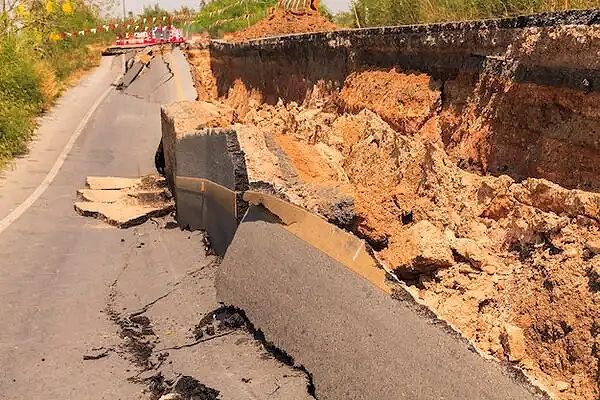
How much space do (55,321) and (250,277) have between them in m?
1.77

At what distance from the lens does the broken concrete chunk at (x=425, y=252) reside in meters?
3.26

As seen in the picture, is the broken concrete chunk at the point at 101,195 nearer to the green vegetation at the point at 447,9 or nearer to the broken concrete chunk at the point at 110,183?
the broken concrete chunk at the point at 110,183

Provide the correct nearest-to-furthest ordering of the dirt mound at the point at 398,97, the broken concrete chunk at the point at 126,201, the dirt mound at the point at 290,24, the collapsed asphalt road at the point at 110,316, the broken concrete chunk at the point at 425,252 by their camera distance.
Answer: the broken concrete chunk at the point at 425,252 < the collapsed asphalt road at the point at 110,316 < the dirt mound at the point at 398,97 < the broken concrete chunk at the point at 126,201 < the dirt mound at the point at 290,24

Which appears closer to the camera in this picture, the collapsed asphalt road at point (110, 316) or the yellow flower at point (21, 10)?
the collapsed asphalt road at point (110, 316)

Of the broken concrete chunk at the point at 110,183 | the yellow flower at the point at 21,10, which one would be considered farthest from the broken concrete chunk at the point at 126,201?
the yellow flower at the point at 21,10

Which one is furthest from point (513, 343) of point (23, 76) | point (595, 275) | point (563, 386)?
point (23, 76)

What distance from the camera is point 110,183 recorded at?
9.78 metres

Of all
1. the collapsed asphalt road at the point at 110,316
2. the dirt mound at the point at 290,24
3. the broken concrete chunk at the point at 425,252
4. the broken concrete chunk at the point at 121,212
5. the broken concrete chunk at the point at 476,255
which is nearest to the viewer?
the broken concrete chunk at the point at 476,255

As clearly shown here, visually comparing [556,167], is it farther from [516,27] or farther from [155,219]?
[155,219]

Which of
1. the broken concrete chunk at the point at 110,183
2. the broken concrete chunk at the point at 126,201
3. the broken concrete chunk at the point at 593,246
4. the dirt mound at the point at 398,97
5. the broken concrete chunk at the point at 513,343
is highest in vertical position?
the dirt mound at the point at 398,97

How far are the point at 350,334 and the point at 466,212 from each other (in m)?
0.98

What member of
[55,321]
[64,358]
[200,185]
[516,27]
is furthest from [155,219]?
[516,27]

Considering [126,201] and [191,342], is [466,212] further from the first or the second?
[126,201]

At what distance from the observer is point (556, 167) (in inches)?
128
